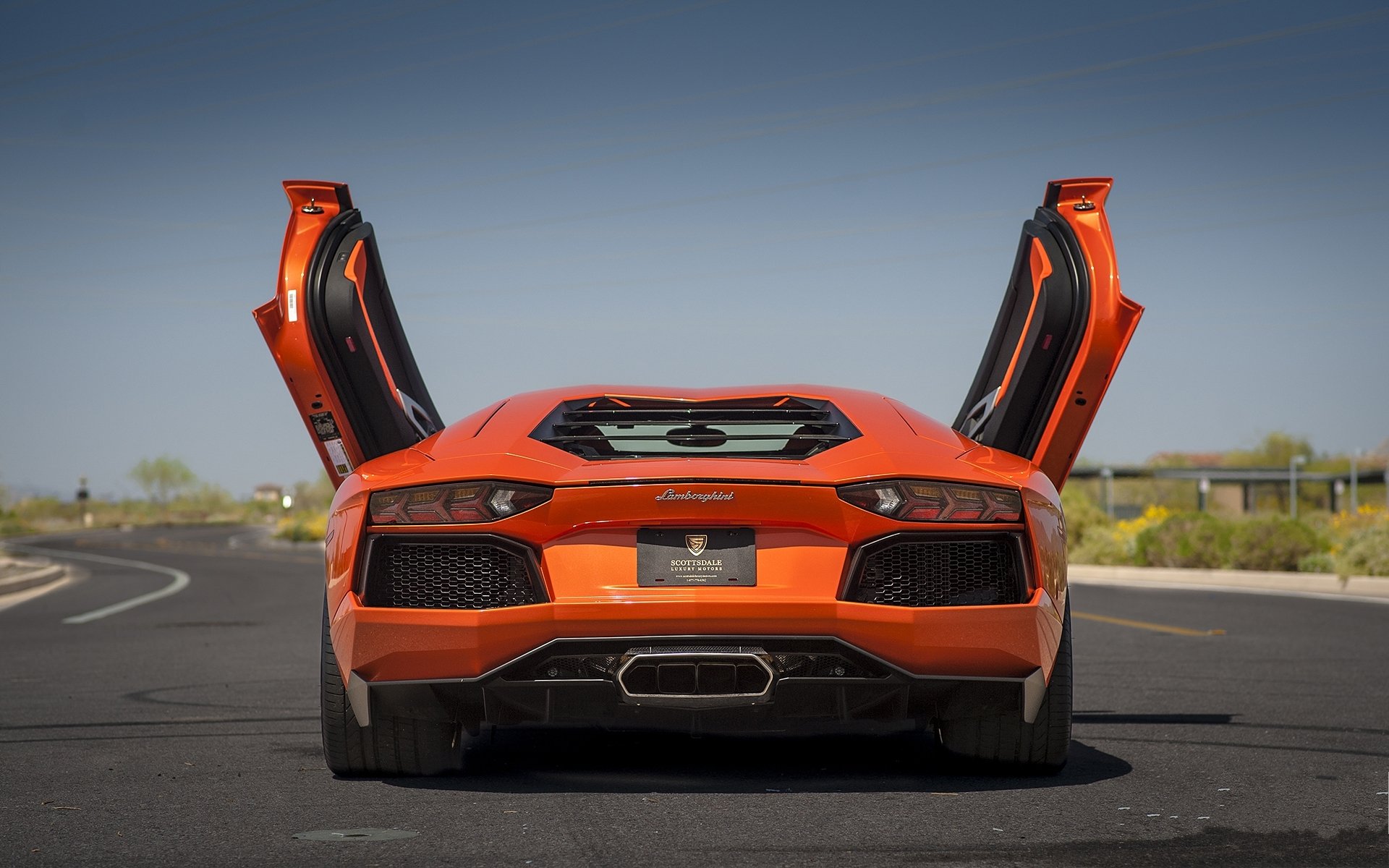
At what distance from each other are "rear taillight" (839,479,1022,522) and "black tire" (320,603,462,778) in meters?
1.62

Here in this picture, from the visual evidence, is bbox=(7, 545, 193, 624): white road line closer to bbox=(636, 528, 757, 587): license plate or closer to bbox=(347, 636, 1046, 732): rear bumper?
bbox=(347, 636, 1046, 732): rear bumper

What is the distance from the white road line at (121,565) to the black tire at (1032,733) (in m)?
11.6

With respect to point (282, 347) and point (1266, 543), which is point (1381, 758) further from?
point (1266, 543)

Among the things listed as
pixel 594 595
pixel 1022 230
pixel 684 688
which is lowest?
pixel 684 688

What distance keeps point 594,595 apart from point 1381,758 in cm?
314

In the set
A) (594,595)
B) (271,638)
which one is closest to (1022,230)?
(594,595)

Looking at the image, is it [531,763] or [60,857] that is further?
[531,763]

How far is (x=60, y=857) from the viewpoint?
3.80 meters

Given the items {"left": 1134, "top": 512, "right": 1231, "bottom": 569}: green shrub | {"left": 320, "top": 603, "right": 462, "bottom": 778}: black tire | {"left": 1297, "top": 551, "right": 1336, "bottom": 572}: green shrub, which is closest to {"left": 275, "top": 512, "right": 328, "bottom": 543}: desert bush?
{"left": 1134, "top": 512, "right": 1231, "bottom": 569}: green shrub

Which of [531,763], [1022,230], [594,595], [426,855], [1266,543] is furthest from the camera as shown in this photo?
[1266,543]

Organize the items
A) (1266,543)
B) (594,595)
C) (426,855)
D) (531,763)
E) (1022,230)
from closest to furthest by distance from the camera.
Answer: (426,855)
(594,595)
(531,763)
(1022,230)
(1266,543)

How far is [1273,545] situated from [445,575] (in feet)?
62.5

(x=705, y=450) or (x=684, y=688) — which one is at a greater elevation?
(x=705, y=450)

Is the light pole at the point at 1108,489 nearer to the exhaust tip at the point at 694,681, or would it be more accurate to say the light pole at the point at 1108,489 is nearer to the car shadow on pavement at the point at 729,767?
the car shadow on pavement at the point at 729,767
